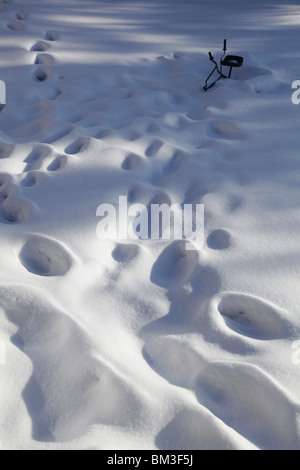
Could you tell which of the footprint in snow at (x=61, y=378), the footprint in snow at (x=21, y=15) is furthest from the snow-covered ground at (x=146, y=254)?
the footprint in snow at (x=21, y=15)

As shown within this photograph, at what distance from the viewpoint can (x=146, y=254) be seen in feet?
4.00

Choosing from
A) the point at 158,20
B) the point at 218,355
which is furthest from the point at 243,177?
the point at 158,20

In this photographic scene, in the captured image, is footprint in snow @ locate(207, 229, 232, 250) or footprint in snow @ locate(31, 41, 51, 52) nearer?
footprint in snow @ locate(207, 229, 232, 250)

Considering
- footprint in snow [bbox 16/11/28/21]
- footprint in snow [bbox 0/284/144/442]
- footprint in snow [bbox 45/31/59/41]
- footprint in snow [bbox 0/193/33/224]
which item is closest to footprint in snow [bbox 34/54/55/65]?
footprint in snow [bbox 45/31/59/41]

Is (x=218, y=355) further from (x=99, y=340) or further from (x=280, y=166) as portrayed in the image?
(x=280, y=166)

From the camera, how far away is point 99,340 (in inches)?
37.0

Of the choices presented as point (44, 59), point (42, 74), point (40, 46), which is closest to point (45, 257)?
point (42, 74)

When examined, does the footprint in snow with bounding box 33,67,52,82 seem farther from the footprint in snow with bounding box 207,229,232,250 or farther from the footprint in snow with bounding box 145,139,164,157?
the footprint in snow with bounding box 207,229,232,250

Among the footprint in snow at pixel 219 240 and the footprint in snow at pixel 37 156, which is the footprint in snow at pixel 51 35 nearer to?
the footprint in snow at pixel 37 156

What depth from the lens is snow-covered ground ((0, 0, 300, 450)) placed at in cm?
84

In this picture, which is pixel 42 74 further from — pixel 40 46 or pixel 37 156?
pixel 37 156

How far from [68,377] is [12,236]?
0.47 m

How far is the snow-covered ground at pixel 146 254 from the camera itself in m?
0.84

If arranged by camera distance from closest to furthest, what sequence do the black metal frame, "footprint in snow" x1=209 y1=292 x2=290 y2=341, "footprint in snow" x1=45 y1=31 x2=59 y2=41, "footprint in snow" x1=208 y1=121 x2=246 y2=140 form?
"footprint in snow" x1=209 y1=292 x2=290 y2=341 < "footprint in snow" x1=208 y1=121 x2=246 y2=140 < the black metal frame < "footprint in snow" x1=45 y1=31 x2=59 y2=41
